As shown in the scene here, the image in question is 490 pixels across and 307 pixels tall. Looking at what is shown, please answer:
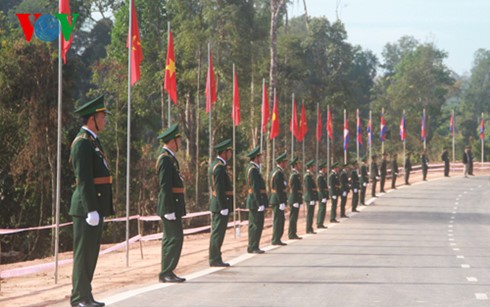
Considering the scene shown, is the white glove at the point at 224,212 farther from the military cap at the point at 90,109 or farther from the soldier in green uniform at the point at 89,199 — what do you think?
the military cap at the point at 90,109

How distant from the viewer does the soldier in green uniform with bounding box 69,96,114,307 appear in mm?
10891

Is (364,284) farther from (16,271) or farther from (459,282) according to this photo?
(16,271)

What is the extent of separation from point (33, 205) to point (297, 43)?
103 ft

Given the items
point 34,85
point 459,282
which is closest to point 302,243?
point 459,282

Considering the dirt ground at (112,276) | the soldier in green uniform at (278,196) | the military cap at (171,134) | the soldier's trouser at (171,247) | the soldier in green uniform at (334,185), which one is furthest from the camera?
the soldier in green uniform at (334,185)

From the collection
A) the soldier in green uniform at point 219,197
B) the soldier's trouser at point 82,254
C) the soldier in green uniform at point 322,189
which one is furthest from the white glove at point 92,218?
the soldier in green uniform at point 322,189

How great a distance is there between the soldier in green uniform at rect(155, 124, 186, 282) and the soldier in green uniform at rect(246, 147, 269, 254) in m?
5.70

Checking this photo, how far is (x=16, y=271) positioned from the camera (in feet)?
61.5

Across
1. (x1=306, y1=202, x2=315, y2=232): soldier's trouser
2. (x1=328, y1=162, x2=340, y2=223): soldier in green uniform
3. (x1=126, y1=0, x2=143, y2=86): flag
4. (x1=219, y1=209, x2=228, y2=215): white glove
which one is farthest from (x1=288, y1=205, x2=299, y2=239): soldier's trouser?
(x1=219, y1=209, x2=228, y2=215): white glove

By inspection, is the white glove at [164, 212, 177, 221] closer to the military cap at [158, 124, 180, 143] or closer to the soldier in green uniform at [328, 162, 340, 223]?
the military cap at [158, 124, 180, 143]

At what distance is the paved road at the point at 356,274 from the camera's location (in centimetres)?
1237

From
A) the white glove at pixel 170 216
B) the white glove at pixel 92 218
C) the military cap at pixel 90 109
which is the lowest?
the white glove at pixel 170 216

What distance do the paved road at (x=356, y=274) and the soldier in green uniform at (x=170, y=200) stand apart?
17.3 inches

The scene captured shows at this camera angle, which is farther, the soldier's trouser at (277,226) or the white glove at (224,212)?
the soldier's trouser at (277,226)
